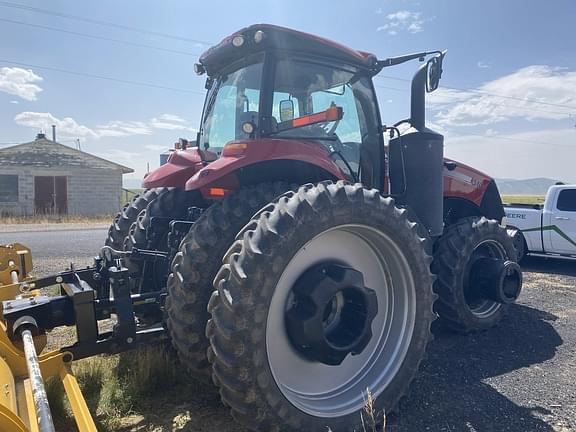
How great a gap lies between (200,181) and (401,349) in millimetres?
1825

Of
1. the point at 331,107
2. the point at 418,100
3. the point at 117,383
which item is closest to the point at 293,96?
the point at 331,107

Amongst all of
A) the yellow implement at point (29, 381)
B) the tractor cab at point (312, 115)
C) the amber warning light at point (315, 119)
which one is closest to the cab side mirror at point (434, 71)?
the tractor cab at point (312, 115)

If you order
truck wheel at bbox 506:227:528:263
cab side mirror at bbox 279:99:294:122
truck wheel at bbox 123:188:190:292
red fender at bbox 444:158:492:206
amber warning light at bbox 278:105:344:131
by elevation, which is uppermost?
cab side mirror at bbox 279:99:294:122

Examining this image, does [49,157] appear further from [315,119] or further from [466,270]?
[315,119]

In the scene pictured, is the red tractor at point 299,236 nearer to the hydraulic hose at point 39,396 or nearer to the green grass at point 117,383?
the green grass at point 117,383

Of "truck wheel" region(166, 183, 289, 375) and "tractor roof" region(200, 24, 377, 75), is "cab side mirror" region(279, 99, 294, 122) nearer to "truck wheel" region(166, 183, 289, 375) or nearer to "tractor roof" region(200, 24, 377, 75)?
"tractor roof" region(200, 24, 377, 75)

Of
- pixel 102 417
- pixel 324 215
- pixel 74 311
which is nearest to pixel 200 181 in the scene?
pixel 324 215

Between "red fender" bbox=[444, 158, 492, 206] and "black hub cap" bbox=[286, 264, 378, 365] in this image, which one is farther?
"red fender" bbox=[444, 158, 492, 206]

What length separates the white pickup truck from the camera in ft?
31.3

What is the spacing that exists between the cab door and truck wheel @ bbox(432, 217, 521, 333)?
5.38m

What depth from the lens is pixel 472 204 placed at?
18.4ft

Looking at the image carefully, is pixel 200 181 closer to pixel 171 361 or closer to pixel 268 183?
pixel 268 183

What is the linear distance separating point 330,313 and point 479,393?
1.42 m

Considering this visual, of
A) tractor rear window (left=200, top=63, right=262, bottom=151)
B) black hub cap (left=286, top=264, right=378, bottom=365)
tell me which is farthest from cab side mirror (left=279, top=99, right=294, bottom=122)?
black hub cap (left=286, top=264, right=378, bottom=365)
